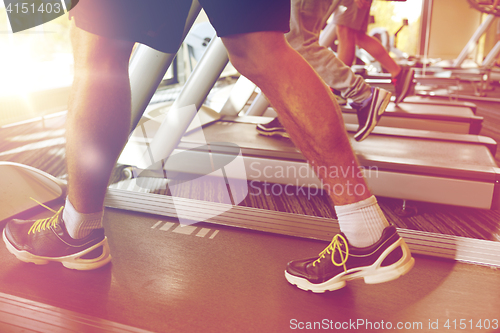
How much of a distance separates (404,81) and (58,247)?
286cm

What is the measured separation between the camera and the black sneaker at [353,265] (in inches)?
31.0

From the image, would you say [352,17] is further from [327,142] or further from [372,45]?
[327,142]

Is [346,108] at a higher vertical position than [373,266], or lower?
lower

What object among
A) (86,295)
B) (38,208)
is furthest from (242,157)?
(86,295)

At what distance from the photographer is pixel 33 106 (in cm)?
328

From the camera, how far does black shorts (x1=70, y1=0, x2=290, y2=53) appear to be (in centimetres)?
66

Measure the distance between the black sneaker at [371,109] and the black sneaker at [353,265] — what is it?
3.24 ft

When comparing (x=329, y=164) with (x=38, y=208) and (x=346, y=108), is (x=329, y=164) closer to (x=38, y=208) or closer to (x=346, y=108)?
(x=38, y=208)

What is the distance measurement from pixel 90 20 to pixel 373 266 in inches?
33.9

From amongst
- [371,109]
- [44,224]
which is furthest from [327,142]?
[371,109]

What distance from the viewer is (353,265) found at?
813mm

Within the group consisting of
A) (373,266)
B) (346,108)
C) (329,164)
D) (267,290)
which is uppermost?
(329,164)

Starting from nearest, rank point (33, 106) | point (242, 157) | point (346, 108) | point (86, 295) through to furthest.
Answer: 1. point (86, 295)
2. point (242, 157)
3. point (346, 108)
4. point (33, 106)

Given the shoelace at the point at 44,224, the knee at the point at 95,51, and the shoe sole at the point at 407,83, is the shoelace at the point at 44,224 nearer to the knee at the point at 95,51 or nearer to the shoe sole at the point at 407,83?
the knee at the point at 95,51
